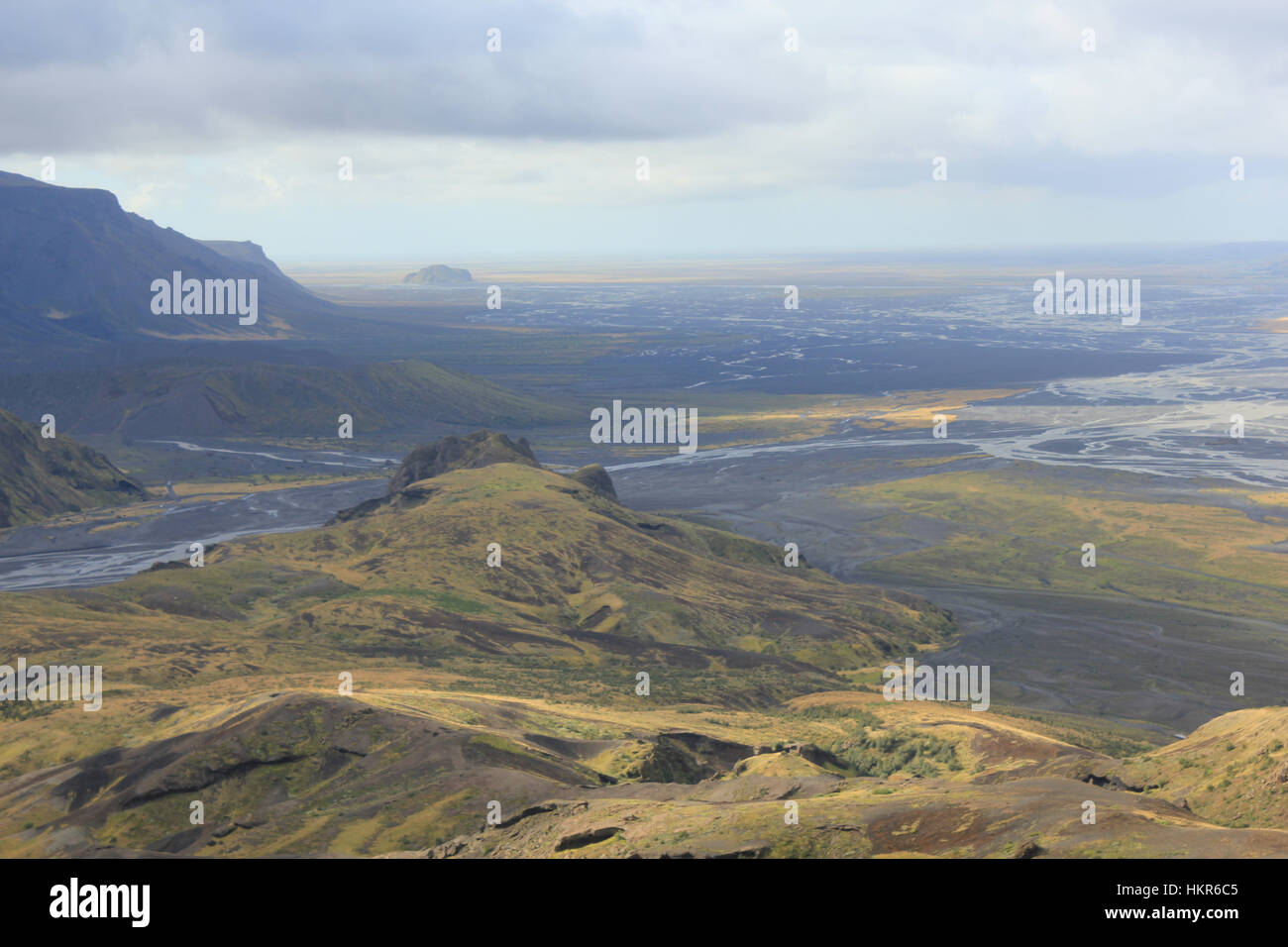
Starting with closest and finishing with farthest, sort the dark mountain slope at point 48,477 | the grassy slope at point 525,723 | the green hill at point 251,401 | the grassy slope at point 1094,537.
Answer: the grassy slope at point 525,723, the grassy slope at point 1094,537, the dark mountain slope at point 48,477, the green hill at point 251,401

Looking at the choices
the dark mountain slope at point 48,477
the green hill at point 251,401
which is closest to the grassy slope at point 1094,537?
the green hill at point 251,401

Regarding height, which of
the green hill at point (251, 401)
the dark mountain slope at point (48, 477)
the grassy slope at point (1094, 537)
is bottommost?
the grassy slope at point (1094, 537)

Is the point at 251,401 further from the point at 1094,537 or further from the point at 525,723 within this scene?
the point at 525,723

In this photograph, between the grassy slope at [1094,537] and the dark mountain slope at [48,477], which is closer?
the grassy slope at [1094,537]

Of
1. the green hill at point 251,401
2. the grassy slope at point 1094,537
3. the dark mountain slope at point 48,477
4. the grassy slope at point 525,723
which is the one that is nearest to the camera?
the grassy slope at point 525,723

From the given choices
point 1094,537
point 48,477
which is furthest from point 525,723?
point 48,477

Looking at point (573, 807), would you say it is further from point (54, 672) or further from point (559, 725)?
point (54, 672)

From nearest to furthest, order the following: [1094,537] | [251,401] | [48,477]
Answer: [1094,537] → [48,477] → [251,401]

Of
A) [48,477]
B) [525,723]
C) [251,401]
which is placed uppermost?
[251,401]

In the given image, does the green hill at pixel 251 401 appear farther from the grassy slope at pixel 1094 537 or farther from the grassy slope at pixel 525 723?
the grassy slope at pixel 525 723

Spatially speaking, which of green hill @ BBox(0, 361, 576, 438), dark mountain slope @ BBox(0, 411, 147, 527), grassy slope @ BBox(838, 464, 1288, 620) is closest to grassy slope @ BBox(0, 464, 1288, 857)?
grassy slope @ BBox(838, 464, 1288, 620)

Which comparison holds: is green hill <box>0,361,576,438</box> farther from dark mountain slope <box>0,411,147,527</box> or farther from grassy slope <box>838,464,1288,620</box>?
grassy slope <box>838,464,1288,620</box>

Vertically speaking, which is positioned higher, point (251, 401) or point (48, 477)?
point (251, 401)
